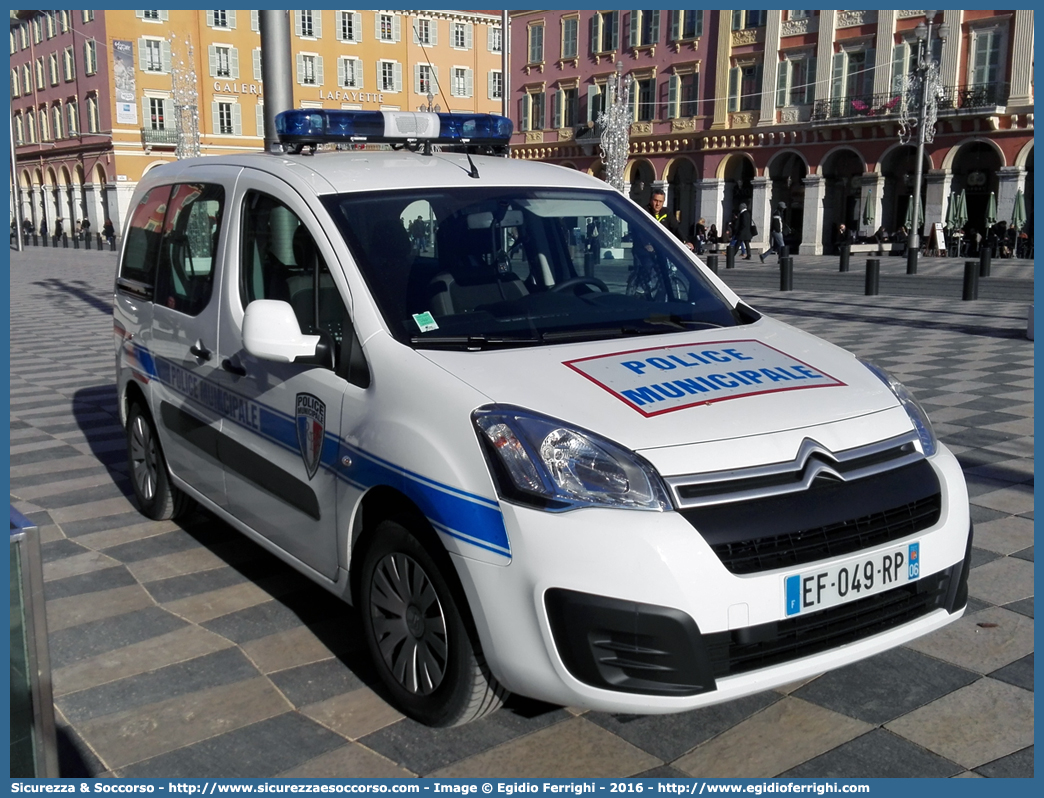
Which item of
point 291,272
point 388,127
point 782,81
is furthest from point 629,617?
point 782,81

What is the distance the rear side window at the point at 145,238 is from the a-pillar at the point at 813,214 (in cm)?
4009

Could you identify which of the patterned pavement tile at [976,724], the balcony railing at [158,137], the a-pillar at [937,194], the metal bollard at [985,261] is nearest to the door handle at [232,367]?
the patterned pavement tile at [976,724]

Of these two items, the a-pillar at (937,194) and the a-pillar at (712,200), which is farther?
the a-pillar at (712,200)

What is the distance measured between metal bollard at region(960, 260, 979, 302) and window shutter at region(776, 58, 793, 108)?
2781 centimetres

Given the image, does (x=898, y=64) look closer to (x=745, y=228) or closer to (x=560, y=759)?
(x=745, y=228)

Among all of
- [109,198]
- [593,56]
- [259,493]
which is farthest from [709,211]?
[259,493]

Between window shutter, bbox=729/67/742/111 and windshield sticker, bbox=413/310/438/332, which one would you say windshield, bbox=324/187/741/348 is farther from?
window shutter, bbox=729/67/742/111

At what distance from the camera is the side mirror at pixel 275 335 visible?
3305mm

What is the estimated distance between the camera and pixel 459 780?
9.59 feet

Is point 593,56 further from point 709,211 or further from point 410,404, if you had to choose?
point 410,404

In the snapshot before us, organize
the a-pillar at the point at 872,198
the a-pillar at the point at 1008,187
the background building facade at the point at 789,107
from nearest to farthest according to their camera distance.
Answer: the a-pillar at the point at 1008,187
the background building facade at the point at 789,107
the a-pillar at the point at 872,198

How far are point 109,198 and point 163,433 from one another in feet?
201

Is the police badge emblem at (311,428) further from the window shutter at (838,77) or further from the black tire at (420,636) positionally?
the window shutter at (838,77)

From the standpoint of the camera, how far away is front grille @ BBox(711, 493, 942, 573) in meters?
2.70
